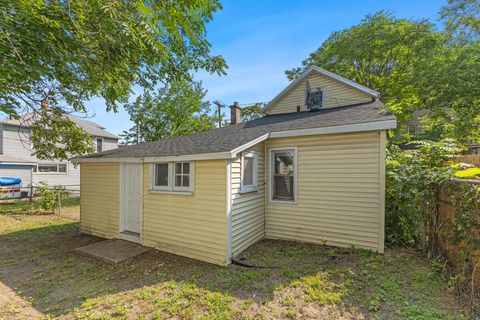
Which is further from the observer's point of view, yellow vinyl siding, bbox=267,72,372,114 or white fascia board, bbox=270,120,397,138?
yellow vinyl siding, bbox=267,72,372,114

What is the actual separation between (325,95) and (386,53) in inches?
432

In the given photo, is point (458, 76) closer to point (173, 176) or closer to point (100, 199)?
point (173, 176)

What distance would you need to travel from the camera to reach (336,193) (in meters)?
5.86

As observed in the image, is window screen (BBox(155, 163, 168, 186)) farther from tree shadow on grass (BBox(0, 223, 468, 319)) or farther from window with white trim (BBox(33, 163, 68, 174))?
window with white trim (BBox(33, 163, 68, 174))

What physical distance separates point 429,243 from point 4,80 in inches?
375

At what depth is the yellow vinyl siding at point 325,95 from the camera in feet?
28.2

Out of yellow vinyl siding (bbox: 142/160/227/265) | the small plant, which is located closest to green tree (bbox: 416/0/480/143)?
yellow vinyl siding (bbox: 142/160/227/265)

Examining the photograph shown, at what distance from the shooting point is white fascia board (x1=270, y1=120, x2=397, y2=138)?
511 centimetres

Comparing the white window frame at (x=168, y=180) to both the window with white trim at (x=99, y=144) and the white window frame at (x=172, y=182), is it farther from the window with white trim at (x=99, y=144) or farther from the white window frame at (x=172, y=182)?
the window with white trim at (x=99, y=144)

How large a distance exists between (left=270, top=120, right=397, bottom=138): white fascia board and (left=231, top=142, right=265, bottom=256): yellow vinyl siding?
0.77 m

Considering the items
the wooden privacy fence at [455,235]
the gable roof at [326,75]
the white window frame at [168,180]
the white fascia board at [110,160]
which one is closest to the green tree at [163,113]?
the gable roof at [326,75]

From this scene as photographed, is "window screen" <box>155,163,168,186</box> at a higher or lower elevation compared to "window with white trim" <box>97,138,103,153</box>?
lower

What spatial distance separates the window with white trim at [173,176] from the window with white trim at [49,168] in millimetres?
17773

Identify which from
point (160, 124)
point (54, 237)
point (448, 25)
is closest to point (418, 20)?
point (448, 25)
